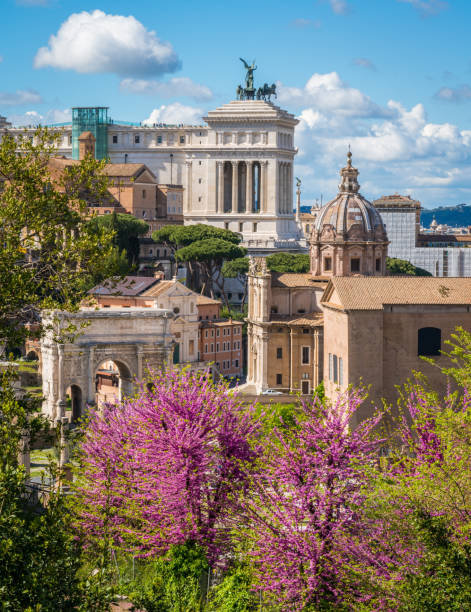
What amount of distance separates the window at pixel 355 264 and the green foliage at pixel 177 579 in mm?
39904

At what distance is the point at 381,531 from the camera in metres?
20.9

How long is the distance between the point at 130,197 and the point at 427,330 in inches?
2334

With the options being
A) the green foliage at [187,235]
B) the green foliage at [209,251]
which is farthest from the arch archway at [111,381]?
the green foliage at [187,235]

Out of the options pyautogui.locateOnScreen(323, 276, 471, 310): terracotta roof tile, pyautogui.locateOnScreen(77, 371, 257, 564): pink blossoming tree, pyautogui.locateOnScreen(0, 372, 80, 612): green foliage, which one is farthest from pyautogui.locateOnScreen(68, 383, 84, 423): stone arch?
pyautogui.locateOnScreen(0, 372, 80, 612): green foliage

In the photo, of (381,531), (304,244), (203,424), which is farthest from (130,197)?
(381,531)

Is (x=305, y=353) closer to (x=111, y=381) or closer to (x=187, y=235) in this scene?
(x=111, y=381)

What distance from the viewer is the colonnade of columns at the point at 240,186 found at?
104450 millimetres

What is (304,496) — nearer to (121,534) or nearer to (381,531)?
(381,531)

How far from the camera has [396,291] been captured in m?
44.9

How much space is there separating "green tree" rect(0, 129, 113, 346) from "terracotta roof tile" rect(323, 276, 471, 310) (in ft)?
74.3

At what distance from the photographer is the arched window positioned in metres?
43.7

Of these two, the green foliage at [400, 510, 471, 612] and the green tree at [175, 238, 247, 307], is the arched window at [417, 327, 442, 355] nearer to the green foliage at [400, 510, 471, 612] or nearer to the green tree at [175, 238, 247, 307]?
the green foliage at [400, 510, 471, 612]

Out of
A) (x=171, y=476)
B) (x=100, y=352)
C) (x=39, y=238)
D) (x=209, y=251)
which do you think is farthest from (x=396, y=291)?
(x=209, y=251)

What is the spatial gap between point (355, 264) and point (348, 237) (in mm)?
1606
